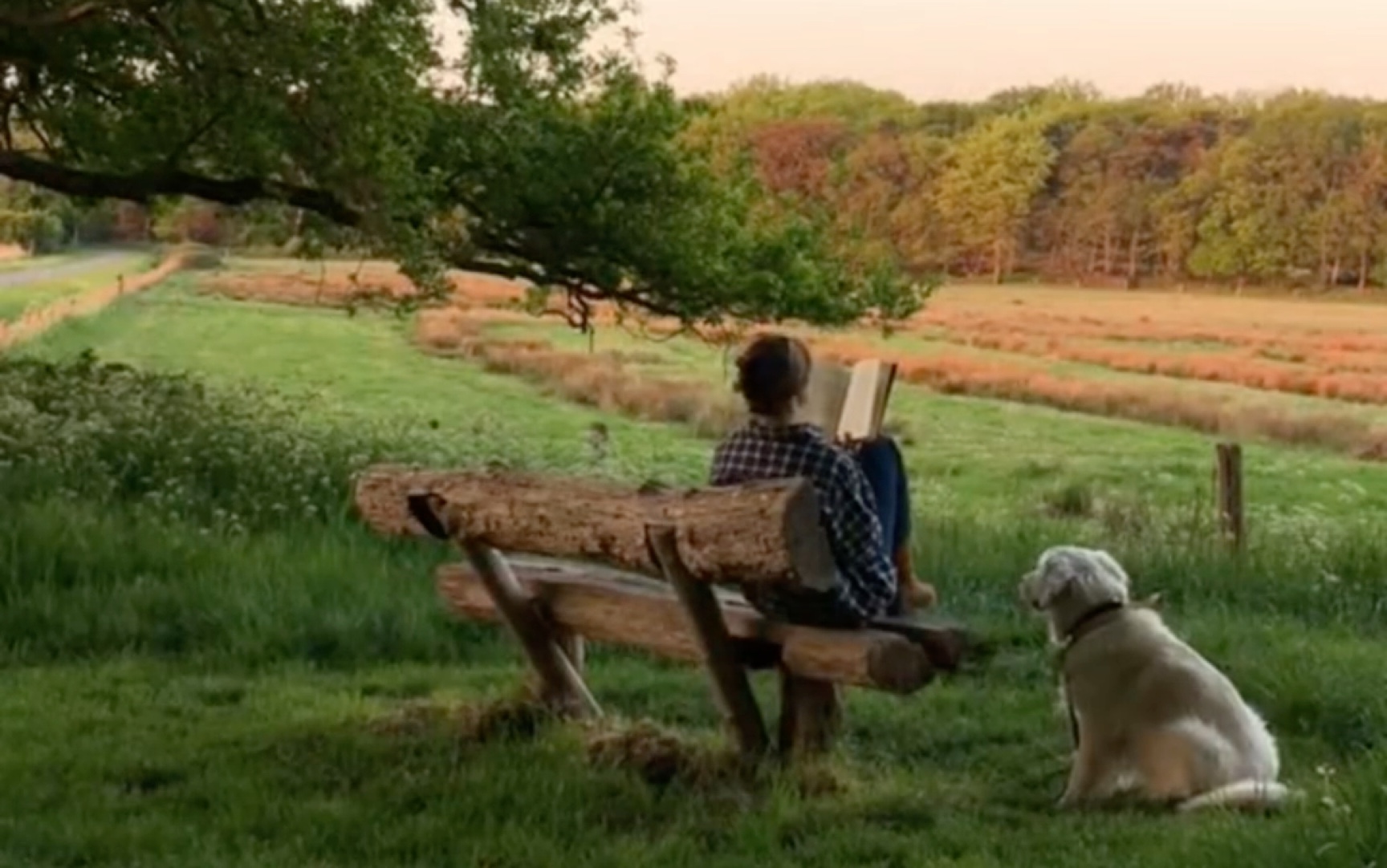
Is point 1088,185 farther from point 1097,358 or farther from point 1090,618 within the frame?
point 1090,618

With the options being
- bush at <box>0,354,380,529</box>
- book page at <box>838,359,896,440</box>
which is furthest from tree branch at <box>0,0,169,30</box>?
book page at <box>838,359,896,440</box>

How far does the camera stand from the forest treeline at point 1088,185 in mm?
22547

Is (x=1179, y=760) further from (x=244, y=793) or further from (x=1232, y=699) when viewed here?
(x=244, y=793)

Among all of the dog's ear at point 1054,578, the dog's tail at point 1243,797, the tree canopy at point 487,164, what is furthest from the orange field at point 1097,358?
the dog's tail at point 1243,797

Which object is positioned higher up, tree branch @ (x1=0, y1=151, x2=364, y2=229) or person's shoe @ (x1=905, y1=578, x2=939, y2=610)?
tree branch @ (x1=0, y1=151, x2=364, y2=229)

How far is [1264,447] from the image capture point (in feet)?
78.9

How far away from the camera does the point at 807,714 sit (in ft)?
20.5

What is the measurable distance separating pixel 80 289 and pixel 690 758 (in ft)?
69.3

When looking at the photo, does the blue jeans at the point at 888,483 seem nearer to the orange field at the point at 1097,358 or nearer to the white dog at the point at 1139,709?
the white dog at the point at 1139,709

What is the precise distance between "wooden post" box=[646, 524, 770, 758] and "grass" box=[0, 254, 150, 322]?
65.8ft

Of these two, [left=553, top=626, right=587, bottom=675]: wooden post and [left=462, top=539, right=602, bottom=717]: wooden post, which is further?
[left=553, top=626, right=587, bottom=675]: wooden post

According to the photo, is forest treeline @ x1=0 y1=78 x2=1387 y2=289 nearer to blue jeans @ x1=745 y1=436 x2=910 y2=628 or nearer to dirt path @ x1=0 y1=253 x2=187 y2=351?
dirt path @ x1=0 y1=253 x2=187 y2=351

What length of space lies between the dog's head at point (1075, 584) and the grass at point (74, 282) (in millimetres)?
20272

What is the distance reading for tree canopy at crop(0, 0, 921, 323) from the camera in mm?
15336
